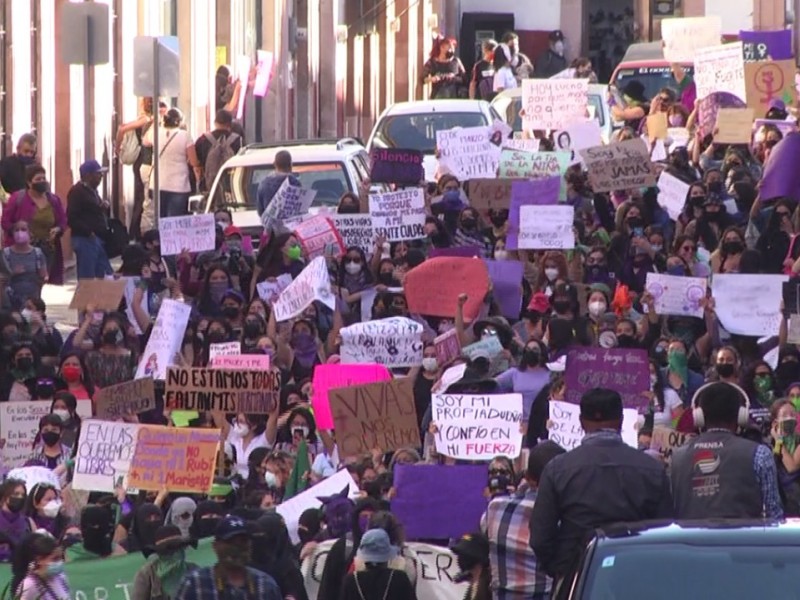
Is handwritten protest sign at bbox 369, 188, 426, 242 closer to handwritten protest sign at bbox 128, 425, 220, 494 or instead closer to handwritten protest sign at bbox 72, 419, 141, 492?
handwritten protest sign at bbox 72, 419, 141, 492

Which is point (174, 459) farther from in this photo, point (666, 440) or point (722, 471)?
point (722, 471)

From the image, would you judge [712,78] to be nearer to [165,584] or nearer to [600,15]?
[165,584]

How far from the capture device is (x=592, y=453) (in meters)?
9.32

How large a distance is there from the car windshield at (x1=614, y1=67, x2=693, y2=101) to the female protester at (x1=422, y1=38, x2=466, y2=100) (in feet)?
11.8

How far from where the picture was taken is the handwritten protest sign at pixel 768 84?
27719 mm

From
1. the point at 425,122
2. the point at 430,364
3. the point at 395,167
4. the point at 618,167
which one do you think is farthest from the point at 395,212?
the point at 425,122

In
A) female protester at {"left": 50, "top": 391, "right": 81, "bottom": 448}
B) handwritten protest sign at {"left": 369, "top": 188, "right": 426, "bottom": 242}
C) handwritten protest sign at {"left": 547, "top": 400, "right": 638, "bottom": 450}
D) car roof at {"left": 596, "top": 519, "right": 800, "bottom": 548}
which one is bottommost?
female protester at {"left": 50, "top": 391, "right": 81, "bottom": 448}

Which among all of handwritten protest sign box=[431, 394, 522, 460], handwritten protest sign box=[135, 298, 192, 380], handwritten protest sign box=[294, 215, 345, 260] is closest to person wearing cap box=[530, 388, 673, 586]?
handwritten protest sign box=[431, 394, 522, 460]

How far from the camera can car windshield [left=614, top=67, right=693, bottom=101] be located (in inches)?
1491

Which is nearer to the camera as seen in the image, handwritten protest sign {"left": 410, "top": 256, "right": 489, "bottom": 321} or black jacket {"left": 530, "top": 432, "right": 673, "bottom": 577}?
black jacket {"left": 530, "top": 432, "right": 673, "bottom": 577}

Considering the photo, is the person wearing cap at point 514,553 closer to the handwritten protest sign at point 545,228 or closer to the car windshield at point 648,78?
the handwritten protest sign at point 545,228

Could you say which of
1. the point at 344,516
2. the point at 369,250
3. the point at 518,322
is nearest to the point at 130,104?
the point at 369,250

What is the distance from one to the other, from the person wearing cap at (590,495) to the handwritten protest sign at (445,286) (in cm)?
928

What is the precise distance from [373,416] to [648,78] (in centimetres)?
2367
